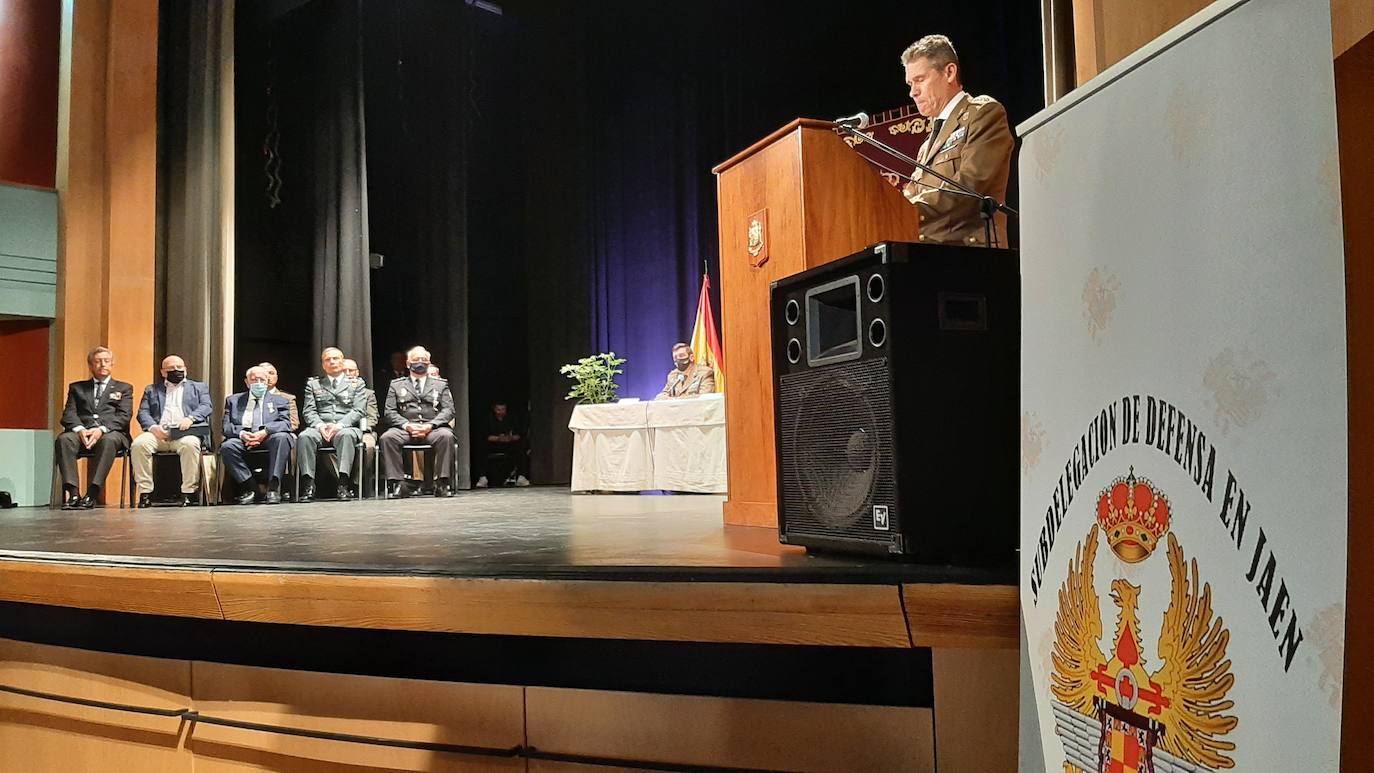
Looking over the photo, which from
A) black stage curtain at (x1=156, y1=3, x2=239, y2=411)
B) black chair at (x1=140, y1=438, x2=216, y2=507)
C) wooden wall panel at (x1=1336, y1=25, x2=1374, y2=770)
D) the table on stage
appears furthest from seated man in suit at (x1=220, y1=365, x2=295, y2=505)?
wooden wall panel at (x1=1336, y1=25, x2=1374, y2=770)

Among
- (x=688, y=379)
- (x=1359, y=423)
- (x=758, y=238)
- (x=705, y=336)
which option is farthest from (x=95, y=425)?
(x=1359, y=423)

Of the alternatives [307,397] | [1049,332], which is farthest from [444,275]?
[1049,332]

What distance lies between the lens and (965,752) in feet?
4.56

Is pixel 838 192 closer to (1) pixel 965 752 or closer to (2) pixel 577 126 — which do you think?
(1) pixel 965 752

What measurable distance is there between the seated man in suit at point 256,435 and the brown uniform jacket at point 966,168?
537cm

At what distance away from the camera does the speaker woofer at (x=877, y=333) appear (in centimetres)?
154

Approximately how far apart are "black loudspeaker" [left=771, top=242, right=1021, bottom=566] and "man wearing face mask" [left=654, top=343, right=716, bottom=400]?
5.29m

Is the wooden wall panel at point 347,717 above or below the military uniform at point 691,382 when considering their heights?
below

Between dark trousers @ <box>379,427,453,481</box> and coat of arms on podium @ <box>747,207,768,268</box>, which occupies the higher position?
coat of arms on podium @ <box>747,207,768,268</box>

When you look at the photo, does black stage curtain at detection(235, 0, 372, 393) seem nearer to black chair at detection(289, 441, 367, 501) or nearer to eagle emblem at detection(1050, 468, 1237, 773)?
black chair at detection(289, 441, 367, 501)

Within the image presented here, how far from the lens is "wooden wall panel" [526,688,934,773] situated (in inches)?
57.0

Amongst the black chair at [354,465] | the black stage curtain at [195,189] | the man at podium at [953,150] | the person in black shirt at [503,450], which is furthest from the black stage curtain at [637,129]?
the man at podium at [953,150]

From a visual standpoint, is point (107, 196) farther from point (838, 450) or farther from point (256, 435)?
point (838, 450)

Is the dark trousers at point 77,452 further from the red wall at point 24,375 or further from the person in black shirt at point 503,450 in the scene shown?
the person in black shirt at point 503,450
